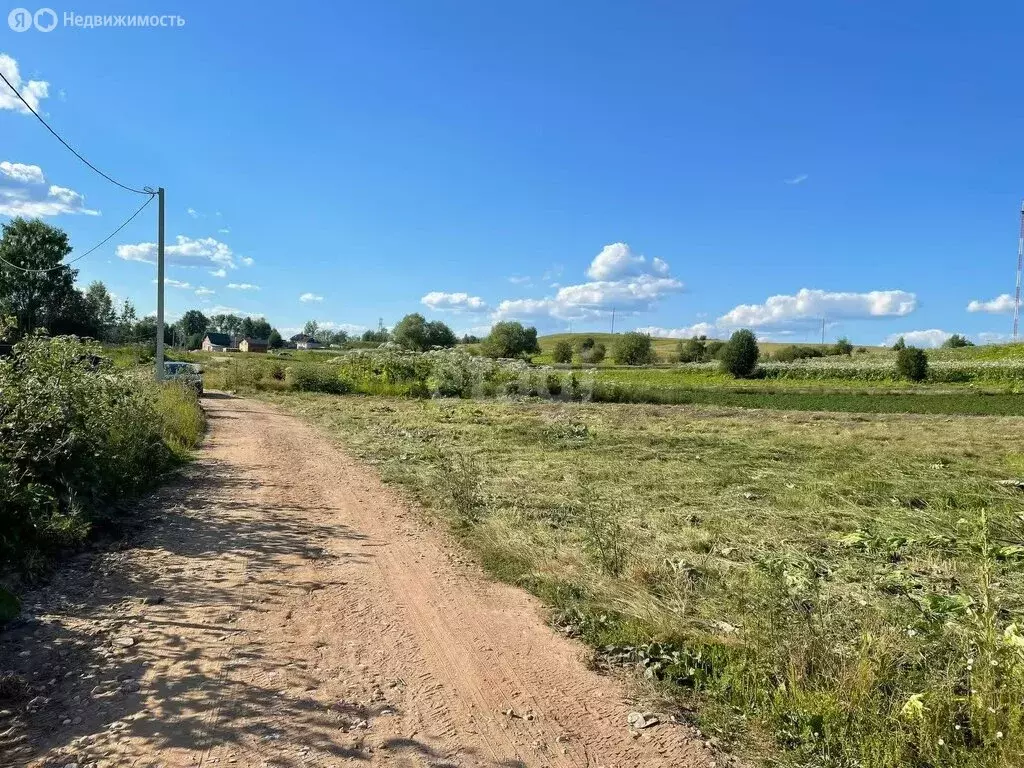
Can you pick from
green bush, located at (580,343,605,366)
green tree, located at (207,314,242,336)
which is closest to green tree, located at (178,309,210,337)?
green tree, located at (207,314,242,336)

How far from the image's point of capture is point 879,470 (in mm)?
10844

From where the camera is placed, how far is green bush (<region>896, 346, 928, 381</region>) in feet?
165

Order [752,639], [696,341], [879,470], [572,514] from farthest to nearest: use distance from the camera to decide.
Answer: [696,341] → [879,470] → [572,514] → [752,639]

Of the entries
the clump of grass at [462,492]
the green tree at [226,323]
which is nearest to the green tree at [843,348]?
the clump of grass at [462,492]

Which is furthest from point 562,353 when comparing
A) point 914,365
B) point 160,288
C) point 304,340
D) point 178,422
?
point 304,340

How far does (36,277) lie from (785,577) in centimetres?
6394

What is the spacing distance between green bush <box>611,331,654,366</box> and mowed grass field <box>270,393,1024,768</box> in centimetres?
7132

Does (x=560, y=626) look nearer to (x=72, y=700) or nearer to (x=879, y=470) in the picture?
(x=72, y=700)

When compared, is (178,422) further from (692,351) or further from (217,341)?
(217,341)

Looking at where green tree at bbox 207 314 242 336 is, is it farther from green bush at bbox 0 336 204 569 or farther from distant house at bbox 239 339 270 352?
green bush at bbox 0 336 204 569

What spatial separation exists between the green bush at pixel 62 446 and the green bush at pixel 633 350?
7748 centimetres

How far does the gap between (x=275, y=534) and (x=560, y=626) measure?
3.69 metres

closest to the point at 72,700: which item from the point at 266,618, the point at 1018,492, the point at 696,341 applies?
the point at 266,618

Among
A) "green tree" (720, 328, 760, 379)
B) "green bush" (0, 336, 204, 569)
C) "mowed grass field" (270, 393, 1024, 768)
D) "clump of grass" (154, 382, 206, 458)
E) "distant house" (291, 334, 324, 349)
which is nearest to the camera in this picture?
"mowed grass field" (270, 393, 1024, 768)
